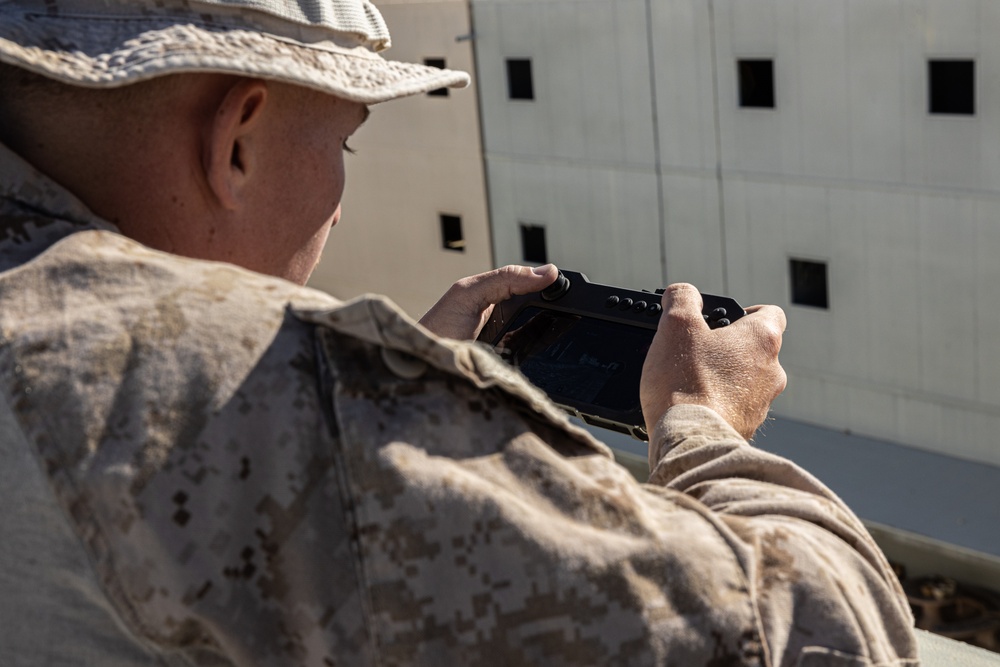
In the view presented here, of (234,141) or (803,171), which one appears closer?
(234,141)

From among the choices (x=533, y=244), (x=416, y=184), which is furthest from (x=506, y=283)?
(x=416, y=184)

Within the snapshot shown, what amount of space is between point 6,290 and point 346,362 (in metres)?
0.25

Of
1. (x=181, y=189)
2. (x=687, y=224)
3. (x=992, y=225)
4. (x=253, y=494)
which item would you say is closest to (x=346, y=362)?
(x=253, y=494)

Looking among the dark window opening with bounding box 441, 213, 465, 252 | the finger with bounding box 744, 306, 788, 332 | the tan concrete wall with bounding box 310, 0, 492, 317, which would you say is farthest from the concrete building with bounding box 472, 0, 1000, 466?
Answer: the finger with bounding box 744, 306, 788, 332

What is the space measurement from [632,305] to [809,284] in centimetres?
688

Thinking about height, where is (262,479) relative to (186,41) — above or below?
below

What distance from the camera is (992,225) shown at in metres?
7.23

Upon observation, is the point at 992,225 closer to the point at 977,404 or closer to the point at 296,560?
the point at 977,404

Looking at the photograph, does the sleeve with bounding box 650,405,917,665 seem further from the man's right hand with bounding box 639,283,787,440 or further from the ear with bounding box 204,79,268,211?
the ear with bounding box 204,79,268,211

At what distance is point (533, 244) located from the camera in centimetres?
1014

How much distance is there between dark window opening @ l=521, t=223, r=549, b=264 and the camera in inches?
395

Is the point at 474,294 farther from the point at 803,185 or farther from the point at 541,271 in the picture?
the point at 803,185

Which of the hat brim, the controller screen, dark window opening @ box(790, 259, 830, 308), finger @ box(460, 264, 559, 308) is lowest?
dark window opening @ box(790, 259, 830, 308)

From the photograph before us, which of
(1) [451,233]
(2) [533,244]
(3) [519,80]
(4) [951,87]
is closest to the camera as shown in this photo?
(4) [951,87]
